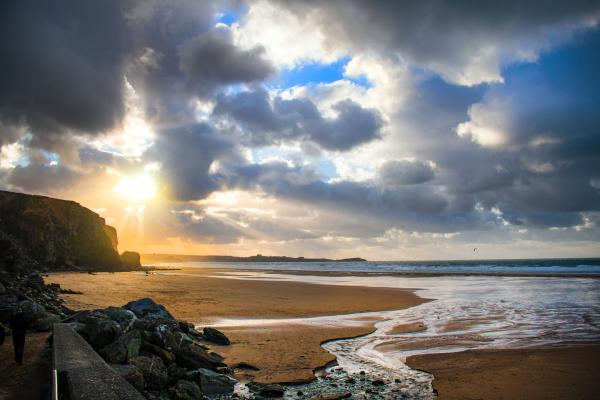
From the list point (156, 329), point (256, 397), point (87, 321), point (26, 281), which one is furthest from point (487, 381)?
point (26, 281)

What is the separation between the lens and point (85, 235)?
Result: 241 ft

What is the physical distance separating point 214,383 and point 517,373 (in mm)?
8201

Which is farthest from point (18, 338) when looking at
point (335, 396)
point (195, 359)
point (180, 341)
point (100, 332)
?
point (335, 396)

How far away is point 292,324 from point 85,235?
230ft

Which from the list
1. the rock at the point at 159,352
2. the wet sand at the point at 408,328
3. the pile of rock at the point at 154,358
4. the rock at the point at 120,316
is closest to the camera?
the pile of rock at the point at 154,358

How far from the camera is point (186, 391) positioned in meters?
7.77

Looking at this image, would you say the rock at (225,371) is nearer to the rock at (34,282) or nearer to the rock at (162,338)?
the rock at (162,338)

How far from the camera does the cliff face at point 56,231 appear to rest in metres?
60.2

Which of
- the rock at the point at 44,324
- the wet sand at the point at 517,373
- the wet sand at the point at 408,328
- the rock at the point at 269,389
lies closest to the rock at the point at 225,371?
the rock at the point at 269,389

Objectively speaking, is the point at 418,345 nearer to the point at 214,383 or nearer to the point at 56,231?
the point at 214,383

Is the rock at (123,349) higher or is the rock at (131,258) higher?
the rock at (123,349)

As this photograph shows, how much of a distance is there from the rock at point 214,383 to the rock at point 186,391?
50cm

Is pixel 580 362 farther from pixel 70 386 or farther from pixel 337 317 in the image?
pixel 70 386

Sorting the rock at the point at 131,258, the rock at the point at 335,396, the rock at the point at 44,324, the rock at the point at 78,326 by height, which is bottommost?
the rock at the point at 131,258
